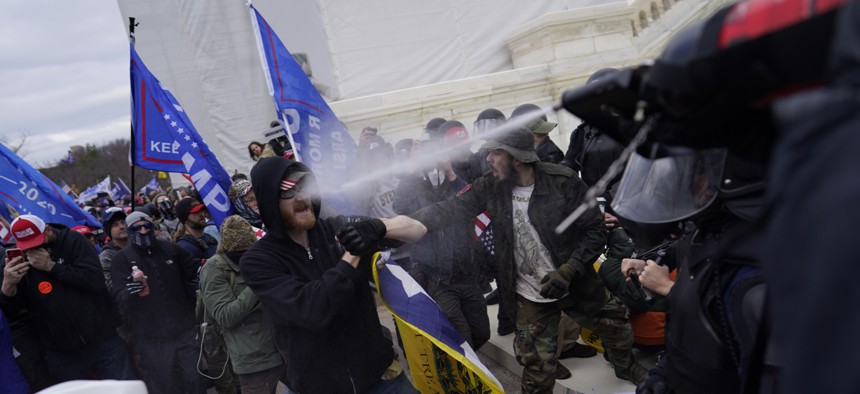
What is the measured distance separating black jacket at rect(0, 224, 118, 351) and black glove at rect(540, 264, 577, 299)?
395 cm

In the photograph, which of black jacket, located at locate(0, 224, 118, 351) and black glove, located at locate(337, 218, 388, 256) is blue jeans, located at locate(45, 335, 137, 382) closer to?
black jacket, located at locate(0, 224, 118, 351)

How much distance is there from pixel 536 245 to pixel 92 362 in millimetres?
4129

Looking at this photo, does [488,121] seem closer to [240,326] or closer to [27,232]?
[240,326]

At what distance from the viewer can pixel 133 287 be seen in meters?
5.16

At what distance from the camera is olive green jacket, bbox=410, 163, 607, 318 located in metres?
4.18

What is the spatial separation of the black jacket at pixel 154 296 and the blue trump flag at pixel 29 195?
200 centimetres

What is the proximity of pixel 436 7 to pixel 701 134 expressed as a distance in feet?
48.3

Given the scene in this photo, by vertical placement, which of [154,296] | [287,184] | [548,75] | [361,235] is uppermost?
[548,75]

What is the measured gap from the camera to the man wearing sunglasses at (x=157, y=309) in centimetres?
527

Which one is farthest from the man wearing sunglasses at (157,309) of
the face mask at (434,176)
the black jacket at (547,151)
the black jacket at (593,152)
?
the black jacket at (593,152)

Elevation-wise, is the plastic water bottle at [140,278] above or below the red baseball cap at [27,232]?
below

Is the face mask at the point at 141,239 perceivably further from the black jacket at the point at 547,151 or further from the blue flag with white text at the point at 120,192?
the blue flag with white text at the point at 120,192

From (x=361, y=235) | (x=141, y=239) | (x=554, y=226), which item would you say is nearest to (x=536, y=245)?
(x=554, y=226)

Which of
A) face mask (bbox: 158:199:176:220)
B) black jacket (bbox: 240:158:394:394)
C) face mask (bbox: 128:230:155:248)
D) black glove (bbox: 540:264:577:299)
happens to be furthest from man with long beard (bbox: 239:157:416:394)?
face mask (bbox: 158:199:176:220)
